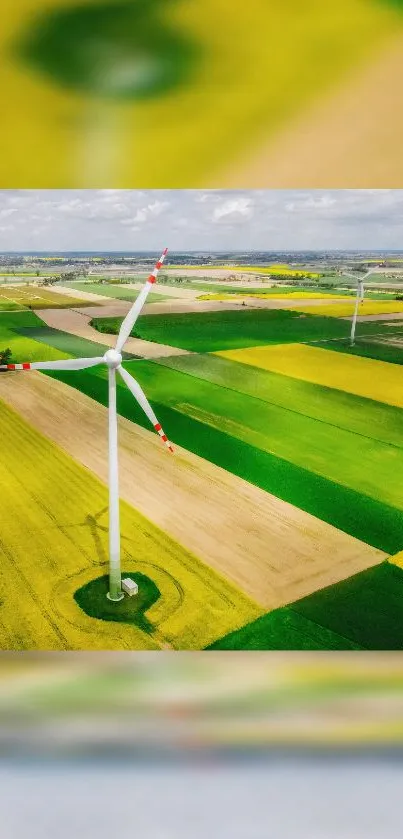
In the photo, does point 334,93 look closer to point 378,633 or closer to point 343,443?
point 378,633

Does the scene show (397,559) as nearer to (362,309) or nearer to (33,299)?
(33,299)

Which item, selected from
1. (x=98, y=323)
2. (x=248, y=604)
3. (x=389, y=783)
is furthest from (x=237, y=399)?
(x=389, y=783)

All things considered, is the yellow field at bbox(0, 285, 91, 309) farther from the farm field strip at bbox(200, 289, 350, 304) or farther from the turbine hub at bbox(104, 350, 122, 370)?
the turbine hub at bbox(104, 350, 122, 370)

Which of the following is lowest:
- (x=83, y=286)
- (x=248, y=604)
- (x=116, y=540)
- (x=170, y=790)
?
(x=248, y=604)

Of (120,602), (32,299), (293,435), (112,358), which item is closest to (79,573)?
(120,602)

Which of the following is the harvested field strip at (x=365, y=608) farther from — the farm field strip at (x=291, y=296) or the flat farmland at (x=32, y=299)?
the farm field strip at (x=291, y=296)

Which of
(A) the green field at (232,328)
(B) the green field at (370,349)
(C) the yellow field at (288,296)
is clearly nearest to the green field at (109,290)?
(A) the green field at (232,328)
